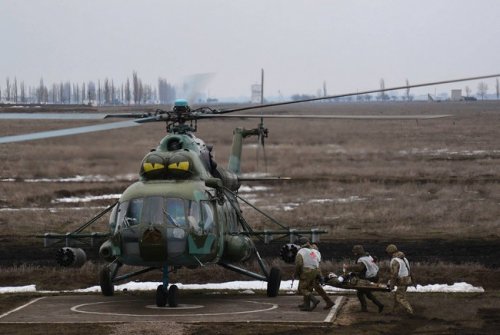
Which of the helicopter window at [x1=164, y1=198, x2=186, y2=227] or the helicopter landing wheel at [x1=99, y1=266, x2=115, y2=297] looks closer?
the helicopter window at [x1=164, y1=198, x2=186, y2=227]

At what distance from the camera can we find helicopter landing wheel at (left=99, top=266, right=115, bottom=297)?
24.7 m

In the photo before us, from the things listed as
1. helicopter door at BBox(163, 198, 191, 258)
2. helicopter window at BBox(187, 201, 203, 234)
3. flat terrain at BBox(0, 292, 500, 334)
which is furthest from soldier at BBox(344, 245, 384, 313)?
helicopter door at BBox(163, 198, 191, 258)

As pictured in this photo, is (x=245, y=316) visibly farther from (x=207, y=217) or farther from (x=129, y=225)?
(x=129, y=225)

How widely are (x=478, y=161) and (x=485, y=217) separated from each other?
2508 centimetres

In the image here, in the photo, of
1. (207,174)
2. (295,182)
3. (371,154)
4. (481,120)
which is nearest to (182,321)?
(207,174)

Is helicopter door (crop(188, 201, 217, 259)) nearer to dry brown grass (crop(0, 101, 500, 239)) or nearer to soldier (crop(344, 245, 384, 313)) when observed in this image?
soldier (crop(344, 245, 384, 313))

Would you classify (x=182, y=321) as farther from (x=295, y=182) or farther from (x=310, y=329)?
(x=295, y=182)

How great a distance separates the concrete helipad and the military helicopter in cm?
54

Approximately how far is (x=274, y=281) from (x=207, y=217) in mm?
2974

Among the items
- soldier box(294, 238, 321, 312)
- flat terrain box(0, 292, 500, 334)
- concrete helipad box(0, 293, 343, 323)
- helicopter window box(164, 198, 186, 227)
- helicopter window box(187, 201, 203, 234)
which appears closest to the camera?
flat terrain box(0, 292, 500, 334)

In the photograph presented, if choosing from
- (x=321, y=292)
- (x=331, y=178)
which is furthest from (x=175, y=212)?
(x=331, y=178)

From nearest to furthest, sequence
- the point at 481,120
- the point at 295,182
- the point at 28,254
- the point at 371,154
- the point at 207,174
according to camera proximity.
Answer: the point at 207,174
the point at 28,254
the point at 295,182
the point at 371,154
the point at 481,120

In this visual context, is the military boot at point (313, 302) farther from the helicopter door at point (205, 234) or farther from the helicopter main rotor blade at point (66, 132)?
the helicopter main rotor blade at point (66, 132)

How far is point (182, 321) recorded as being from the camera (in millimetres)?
21312
